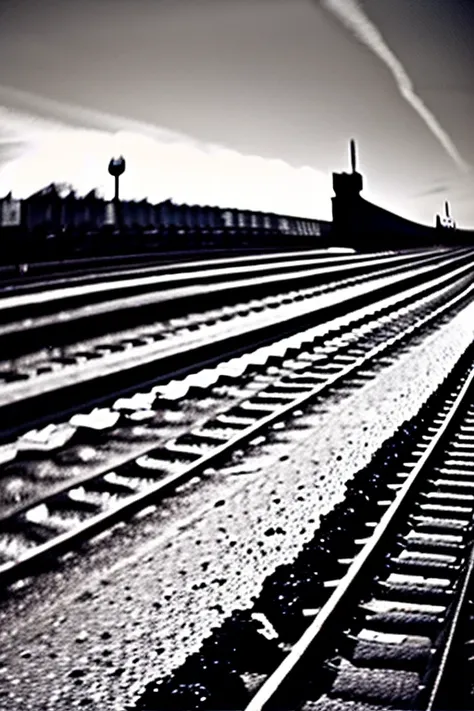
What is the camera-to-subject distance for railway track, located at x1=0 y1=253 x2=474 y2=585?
310 inches

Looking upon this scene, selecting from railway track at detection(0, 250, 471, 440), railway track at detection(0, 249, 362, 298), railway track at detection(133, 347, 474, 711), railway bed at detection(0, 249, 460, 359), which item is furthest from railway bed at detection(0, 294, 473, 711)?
railway track at detection(0, 249, 362, 298)

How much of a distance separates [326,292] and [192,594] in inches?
920

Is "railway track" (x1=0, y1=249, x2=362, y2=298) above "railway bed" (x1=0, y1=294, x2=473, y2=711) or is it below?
above

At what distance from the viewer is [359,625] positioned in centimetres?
567

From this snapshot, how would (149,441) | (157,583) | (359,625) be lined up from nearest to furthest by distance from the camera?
(359,625), (157,583), (149,441)

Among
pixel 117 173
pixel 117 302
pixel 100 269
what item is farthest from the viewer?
pixel 117 173

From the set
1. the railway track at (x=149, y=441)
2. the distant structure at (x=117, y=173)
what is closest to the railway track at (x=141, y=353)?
the railway track at (x=149, y=441)

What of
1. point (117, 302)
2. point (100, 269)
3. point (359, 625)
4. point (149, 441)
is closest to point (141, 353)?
point (149, 441)

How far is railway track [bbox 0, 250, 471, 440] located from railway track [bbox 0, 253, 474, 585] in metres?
0.52

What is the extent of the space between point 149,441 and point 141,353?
212 inches

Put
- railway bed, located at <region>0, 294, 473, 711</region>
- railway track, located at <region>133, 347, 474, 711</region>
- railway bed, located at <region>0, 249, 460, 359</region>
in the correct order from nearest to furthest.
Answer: railway track, located at <region>133, 347, 474, 711</region> → railway bed, located at <region>0, 294, 473, 711</region> → railway bed, located at <region>0, 249, 460, 359</region>

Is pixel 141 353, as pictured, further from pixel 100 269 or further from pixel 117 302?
pixel 100 269

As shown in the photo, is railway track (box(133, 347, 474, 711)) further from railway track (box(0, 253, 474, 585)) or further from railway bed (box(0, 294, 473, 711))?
railway track (box(0, 253, 474, 585))

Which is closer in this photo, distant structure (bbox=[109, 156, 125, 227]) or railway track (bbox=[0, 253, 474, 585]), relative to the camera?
railway track (bbox=[0, 253, 474, 585])
